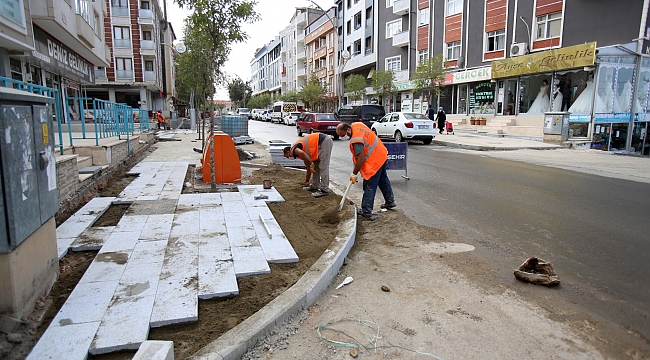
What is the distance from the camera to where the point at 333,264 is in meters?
4.25

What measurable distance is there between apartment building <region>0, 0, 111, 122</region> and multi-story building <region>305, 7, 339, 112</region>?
33.8m

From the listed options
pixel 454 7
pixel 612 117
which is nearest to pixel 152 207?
pixel 612 117

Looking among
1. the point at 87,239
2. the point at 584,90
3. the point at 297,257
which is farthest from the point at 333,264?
the point at 584,90

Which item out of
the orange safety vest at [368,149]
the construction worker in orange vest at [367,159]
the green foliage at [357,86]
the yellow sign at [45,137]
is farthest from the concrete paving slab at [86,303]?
the green foliage at [357,86]

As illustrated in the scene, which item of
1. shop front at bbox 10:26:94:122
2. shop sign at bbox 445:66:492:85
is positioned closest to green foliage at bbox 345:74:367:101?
shop sign at bbox 445:66:492:85

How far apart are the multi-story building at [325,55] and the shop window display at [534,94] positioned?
30.2 meters

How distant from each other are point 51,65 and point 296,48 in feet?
193

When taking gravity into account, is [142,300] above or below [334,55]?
below

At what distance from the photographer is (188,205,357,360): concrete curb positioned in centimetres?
279

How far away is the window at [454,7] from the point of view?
100 ft

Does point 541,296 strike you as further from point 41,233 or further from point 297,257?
point 41,233

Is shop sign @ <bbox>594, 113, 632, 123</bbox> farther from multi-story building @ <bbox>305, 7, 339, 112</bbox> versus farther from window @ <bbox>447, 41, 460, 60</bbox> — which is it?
multi-story building @ <bbox>305, 7, 339, 112</bbox>

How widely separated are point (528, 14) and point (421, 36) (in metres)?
10.8

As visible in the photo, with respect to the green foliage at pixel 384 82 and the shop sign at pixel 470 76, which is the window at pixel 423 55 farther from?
the shop sign at pixel 470 76
